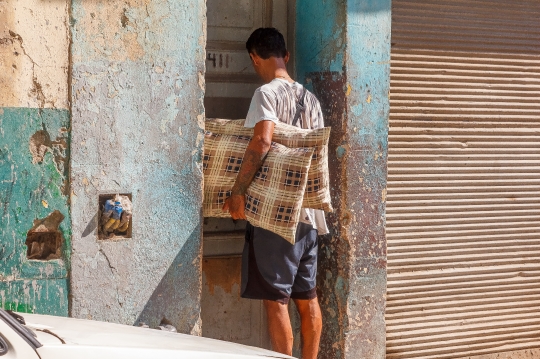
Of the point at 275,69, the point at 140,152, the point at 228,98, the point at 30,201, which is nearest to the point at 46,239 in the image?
the point at 30,201

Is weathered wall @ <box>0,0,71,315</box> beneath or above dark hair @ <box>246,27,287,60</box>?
beneath

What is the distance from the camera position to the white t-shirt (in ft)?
14.6

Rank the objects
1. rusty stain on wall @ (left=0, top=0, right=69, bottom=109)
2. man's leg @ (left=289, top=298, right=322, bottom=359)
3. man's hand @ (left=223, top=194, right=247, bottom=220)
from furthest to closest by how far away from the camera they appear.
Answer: man's leg @ (left=289, top=298, right=322, bottom=359) → man's hand @ (left=223, top=194, right=247, bottom=220) → rusty stain on wall @ (left=0, top=0, right=69, bottom=109)

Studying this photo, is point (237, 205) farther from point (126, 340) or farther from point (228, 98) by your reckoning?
point (126, 340)

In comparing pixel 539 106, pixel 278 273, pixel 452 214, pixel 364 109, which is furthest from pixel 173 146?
pixel 539 106

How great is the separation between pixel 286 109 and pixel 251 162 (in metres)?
0.39

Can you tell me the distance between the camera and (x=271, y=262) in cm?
454

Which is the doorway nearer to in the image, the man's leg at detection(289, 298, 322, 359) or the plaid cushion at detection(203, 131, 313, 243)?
the plaid cushion at detection(203, 131, 313, 243)

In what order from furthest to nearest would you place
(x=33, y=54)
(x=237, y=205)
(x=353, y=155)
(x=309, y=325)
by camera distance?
(x=353, y=155) < (x=309, y=325) < (x=237, y=205) < (x=33, y=54)

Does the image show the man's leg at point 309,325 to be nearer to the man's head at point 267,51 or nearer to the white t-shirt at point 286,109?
the white t-shirt at point 286,109

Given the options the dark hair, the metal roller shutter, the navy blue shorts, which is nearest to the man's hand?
the navy blue shorts

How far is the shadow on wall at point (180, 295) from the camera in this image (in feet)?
14.5

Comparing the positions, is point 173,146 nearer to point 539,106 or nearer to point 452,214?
point 452,214

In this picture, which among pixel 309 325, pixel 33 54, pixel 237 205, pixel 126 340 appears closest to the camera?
pixel 126 340
